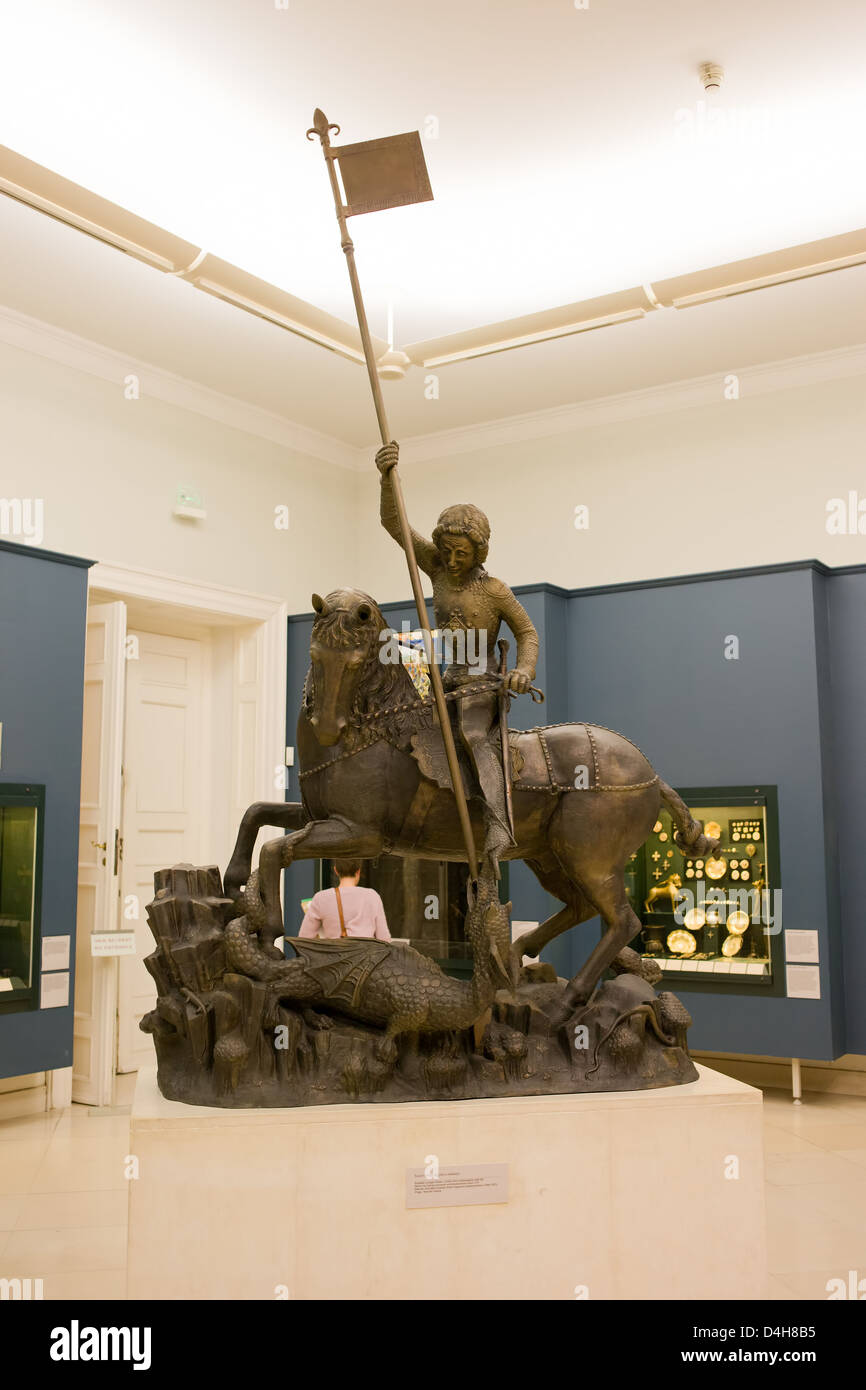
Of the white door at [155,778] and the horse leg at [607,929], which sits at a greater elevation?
the white door at [155,778]

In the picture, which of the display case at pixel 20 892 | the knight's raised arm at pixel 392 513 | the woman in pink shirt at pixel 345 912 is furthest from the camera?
the display case at pixel 20 892

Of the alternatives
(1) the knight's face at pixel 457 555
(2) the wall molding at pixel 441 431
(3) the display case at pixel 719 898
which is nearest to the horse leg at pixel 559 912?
(1) the knight's face at pixel 457 555

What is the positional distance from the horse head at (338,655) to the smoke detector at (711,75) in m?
3.60

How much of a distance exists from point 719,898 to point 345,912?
2.78 meters

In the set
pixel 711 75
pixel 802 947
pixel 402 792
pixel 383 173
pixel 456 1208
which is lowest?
pixel 456 1208

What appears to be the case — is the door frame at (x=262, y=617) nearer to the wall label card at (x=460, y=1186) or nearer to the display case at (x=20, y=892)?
the display case at (x=20, y=892)

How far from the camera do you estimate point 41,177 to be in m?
5.43

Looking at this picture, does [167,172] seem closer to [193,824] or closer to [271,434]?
[271,434]

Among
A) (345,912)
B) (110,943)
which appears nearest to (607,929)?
(345,912)

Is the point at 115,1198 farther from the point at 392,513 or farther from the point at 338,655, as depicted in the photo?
the point at 392,513

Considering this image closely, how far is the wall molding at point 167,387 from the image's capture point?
7.85m

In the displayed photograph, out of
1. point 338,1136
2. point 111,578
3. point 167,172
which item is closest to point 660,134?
point 167,172

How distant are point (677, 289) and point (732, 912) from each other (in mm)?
3890

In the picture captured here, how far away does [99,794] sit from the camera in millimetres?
7695
